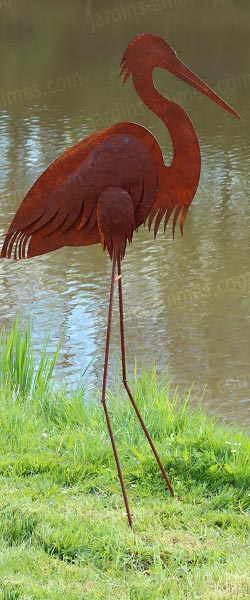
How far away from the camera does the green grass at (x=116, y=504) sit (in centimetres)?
318

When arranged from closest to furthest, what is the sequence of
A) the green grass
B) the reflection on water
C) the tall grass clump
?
the green grass
the tall grass clump
the reflection on water

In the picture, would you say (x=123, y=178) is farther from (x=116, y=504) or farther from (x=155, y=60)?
(x=116, y=504)

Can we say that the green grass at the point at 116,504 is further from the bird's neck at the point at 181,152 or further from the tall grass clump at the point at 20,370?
the bird's neck at the point at 181,152

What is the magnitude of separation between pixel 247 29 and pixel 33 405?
56.5 feet

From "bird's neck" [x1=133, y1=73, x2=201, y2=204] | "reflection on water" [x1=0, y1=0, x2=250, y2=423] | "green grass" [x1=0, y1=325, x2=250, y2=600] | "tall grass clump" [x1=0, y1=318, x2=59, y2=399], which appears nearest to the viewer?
"green grass" [x1=0, y1=325, x2=250, y2=600]

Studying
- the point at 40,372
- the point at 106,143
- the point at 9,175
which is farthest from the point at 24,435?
the point at 9,175

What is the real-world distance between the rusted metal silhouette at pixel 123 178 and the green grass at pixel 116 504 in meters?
0.20

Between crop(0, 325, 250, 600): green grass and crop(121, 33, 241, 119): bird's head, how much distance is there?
1519 mm

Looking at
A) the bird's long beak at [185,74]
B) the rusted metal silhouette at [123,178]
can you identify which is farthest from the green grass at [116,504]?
the bird's long beak at [185,74]

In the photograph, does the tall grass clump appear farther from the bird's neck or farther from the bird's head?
the bird's head

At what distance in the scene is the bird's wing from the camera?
134 inches

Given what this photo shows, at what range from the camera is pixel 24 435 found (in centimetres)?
421

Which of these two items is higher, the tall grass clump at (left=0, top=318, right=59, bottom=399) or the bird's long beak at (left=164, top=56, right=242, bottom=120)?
the bird's long beak at (left=164, top=56, right=242, bottom=120)

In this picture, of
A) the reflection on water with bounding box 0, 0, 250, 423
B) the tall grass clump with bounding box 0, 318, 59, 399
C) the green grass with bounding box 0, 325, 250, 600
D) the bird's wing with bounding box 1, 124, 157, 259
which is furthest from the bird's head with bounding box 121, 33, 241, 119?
the reflection on water with bounding box 0, 0, 250, 423
